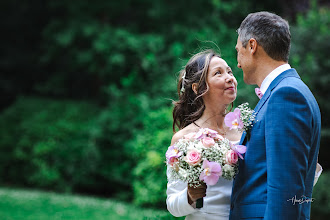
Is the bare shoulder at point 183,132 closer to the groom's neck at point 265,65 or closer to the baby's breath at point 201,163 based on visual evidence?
the baby's breath at point 201,163

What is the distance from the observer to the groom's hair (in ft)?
8.32

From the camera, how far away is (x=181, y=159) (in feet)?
8.51

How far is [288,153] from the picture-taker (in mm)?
2215

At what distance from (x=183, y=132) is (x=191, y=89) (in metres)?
0.41

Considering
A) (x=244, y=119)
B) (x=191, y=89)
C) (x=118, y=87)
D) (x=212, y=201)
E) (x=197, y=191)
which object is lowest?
(x=212, y=201)

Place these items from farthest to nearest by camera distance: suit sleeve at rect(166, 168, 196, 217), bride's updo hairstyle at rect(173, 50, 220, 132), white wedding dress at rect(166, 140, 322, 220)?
bride's updo hairstyle at rect(173, 50, 220, 132)
white wedding dress at rect(166, 140, 322, 220)
suit sleeve at rect(166, 168, 196, 217)

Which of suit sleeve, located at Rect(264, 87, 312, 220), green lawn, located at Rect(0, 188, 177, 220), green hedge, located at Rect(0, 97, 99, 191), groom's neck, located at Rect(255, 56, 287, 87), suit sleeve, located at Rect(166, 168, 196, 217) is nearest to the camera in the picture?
suit sleeve, located at Rect(264, 87, 312, 220)

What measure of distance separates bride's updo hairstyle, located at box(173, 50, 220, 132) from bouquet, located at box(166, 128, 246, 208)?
652 mm

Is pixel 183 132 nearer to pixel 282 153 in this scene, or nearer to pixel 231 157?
pixel 231 157

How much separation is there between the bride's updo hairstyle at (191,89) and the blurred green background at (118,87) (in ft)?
11.1

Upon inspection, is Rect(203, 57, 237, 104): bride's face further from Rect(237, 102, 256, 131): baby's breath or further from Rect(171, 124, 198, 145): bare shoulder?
Rect(237, 102, 256, 131): baby's breath

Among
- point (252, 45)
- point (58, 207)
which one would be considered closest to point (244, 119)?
point (252, 45)

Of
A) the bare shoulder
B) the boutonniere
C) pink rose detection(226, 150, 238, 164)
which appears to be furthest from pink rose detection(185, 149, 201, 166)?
the bare shoulder

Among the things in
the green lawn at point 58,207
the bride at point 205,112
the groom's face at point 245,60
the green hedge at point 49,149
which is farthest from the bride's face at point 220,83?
the green hedge at point 49,149
